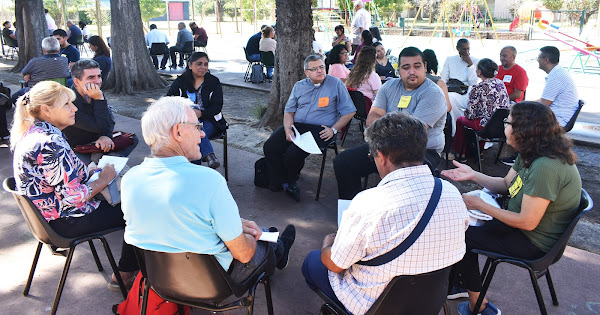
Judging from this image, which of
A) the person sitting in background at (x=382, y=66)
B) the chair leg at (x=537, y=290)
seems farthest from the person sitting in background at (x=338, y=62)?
the chair leg at (x=537, y=290)

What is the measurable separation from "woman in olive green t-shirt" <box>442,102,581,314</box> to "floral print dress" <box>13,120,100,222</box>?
222cm

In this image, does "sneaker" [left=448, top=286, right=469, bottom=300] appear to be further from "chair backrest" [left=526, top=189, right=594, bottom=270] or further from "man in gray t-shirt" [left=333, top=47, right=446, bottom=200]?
"man in gray t-shirt" [left=333, top=47, right=446, bottom=200]

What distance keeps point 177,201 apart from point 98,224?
109 centimetres

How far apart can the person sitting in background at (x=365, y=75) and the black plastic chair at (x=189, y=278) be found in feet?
13.6

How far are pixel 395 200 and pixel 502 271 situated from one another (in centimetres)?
181

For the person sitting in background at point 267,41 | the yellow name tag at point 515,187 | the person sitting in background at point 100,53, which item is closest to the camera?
the yellow name tag at point 515,187

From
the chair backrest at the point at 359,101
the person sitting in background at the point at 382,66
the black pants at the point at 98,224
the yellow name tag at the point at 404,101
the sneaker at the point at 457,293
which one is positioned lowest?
the sneaker at the point at 457,293

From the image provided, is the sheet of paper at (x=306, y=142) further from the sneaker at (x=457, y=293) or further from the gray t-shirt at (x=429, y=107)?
the sneaker at (x=457, y=293)

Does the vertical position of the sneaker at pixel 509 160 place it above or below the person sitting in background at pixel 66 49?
below

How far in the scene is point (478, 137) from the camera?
5.02 meters

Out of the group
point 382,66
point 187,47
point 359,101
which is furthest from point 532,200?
point 187,47

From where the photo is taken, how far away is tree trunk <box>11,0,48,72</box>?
39.1 feet

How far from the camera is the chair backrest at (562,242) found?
225 cm

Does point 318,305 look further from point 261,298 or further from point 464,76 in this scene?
point 464,76
